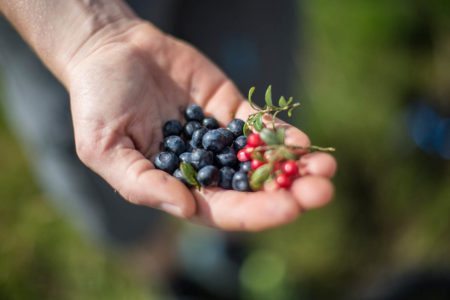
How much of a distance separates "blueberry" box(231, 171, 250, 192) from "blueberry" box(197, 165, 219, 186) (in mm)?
61

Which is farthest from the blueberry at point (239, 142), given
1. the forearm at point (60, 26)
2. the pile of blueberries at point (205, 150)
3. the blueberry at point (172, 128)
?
the forearm at point (60, 26)

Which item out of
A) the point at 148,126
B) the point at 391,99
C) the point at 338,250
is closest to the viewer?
the point at 148,126

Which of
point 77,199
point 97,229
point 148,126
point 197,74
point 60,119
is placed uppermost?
point 197,74

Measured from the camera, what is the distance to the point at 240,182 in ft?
5.52

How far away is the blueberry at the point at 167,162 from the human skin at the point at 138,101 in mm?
54

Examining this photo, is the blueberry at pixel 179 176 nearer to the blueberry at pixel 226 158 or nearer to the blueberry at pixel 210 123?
the blueberry at pixel 226 158

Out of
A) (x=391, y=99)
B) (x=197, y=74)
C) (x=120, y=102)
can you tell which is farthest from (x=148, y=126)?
(x=391, y=99)

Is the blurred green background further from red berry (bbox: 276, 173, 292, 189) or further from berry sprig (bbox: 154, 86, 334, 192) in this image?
red berry (bbox: 276, 173, 292, 189)

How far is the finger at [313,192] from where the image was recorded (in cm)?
148

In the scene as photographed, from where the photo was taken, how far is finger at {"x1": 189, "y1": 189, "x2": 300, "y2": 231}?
4.79 ft

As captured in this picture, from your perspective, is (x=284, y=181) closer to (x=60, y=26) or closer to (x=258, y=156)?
(x=258, y=156)

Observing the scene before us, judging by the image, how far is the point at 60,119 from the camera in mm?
2455

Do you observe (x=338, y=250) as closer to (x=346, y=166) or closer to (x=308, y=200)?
(x=346, y=166)

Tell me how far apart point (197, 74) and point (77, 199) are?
44.1 inches
